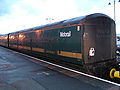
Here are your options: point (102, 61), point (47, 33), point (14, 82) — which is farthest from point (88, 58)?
point (47, 33)

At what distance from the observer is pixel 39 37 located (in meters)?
10.4

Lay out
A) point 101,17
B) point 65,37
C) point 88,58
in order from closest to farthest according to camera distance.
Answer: point 88,58 < point 101,17 < point 65,37

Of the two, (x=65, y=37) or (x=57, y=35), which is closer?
(x=65, y=37)

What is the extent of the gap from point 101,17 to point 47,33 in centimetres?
435

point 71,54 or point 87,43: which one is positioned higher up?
point 87,43

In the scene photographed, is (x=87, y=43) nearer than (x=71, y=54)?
Yes

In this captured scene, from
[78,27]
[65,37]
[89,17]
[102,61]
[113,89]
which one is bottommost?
[113,89]

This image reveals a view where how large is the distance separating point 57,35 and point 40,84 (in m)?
3.96

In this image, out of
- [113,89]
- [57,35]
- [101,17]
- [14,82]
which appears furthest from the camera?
[57,35]

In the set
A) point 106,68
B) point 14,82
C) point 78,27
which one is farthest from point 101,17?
point 14,82

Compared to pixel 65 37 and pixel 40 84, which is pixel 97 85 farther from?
pixel 65 37

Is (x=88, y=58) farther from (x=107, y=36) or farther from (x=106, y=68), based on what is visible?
(x=107, y=36)

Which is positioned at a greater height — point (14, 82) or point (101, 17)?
point (101, 17)

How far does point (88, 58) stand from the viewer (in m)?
6.00
